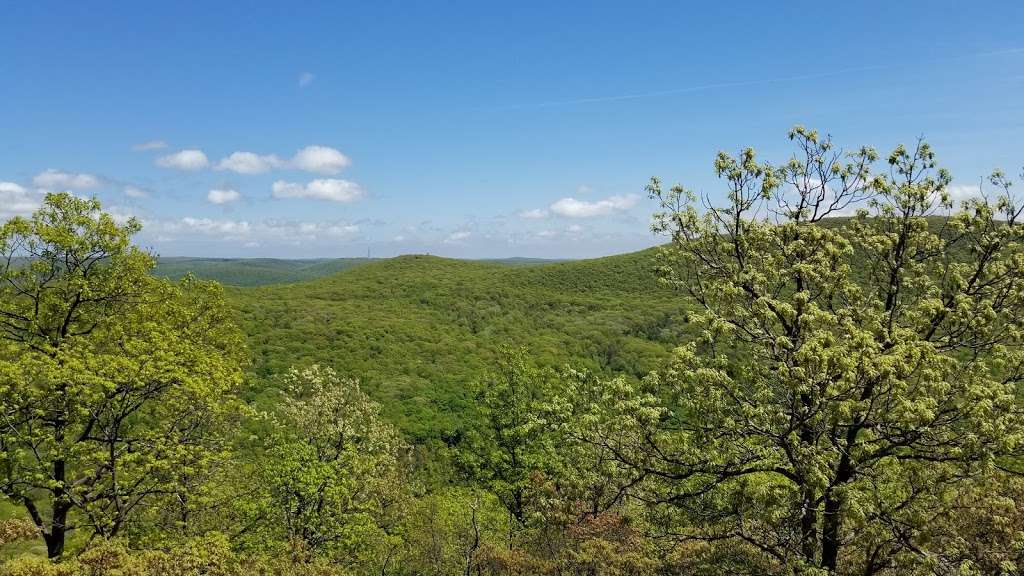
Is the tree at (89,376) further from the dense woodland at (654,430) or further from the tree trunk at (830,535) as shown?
the tree trunk at (830,535)

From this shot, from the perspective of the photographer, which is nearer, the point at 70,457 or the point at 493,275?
the point at 70,457

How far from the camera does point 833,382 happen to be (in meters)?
13.7

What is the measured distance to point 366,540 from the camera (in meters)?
29.8

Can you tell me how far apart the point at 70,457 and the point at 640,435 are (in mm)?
20967

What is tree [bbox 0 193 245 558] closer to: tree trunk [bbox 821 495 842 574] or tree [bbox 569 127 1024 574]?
tree [bbox 569 127 1024 574]

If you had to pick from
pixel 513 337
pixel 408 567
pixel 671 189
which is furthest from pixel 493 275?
pixel 671 189

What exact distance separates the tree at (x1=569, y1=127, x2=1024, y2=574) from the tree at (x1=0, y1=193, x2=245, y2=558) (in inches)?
704

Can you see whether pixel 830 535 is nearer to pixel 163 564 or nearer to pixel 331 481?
pixel 163 564

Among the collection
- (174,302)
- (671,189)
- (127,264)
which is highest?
(671,189)

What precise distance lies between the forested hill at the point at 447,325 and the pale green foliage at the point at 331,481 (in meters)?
23.0

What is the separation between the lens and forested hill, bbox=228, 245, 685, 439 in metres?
77.0

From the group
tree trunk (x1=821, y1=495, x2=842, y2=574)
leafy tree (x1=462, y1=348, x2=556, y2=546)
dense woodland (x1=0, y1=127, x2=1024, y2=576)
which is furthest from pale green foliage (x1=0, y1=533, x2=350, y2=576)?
leafy tree (x1=462, y1=348, x2=556, y2=546)

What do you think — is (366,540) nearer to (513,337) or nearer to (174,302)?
(174,302)

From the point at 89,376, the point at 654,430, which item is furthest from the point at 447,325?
the point at 654,430
